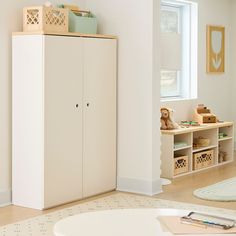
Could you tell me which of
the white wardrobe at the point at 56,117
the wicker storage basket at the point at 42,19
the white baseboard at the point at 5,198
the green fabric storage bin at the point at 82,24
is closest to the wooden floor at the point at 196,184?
the white wardrobe at the point at 56,117

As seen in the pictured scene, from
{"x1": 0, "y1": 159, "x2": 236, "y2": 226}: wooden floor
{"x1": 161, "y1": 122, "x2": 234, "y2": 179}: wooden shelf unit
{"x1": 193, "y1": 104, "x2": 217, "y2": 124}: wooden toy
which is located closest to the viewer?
{"x1": 0, "y1": 159, "x2": 236, "y2": 226}: wooden floor

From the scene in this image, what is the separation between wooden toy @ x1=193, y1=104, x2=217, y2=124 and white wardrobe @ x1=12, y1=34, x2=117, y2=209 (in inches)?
85.2

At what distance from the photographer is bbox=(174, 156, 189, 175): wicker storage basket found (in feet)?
20.6

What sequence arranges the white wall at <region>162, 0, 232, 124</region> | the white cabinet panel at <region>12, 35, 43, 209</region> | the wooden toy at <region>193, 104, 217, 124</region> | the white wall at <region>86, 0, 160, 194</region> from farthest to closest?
the white wall at <region>162, 0, 232, 124</region> < the wooden toy at <region>193, 104, 217, 124</region> < the white wall at <region>86, 0, 160, 194</region> < the white cabinet panel at <region>12, 35, 43, 209</region>

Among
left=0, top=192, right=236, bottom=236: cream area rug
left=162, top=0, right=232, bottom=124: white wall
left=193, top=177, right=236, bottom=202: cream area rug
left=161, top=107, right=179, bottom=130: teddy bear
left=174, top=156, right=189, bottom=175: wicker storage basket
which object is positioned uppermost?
left=162, top=0, right=232, bottom=124: white wall

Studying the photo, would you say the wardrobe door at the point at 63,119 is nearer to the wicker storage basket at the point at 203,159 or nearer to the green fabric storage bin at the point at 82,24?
the green fabric storage bin at the point at 82,24

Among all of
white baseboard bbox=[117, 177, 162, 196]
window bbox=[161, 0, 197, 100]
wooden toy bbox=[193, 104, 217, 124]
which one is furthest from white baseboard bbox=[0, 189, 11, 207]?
wooden toy bbox=[193, 104, 217, 124]

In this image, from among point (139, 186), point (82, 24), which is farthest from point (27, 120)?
point (139, 186)

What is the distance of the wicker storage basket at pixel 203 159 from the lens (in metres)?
6.62

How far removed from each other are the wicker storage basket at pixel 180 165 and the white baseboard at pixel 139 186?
0.86m

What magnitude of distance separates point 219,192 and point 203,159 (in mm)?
1418

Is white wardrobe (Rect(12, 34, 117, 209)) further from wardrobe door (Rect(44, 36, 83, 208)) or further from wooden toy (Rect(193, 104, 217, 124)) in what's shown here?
wooden toy (Rect(193, 104, 217, 124))

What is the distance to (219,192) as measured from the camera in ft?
17.6

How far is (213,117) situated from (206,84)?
640 mm
